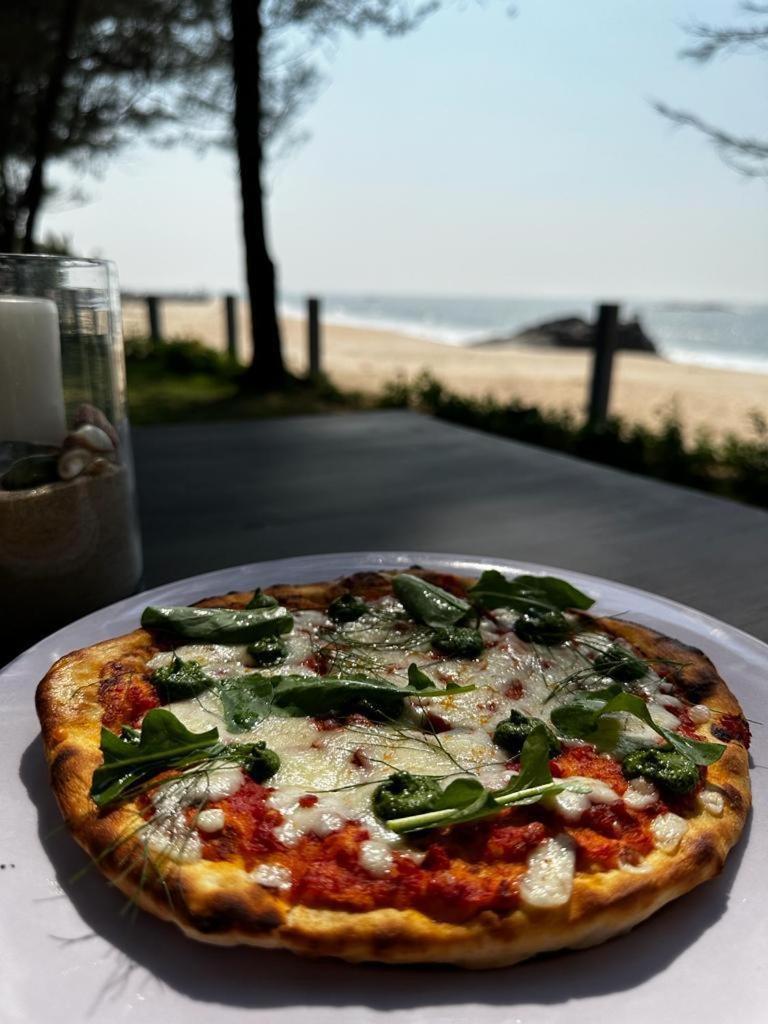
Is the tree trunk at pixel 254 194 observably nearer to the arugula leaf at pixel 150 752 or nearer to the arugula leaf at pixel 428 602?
the arugula leaf at pixel 428 602

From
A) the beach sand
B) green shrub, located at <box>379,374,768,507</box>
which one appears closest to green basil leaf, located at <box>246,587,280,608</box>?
green shrub, located at <box>379,374,768,507</box>

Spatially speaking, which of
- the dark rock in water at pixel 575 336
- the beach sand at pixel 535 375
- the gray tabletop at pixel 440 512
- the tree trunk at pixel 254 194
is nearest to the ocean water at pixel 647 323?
the dark rock in water at pixel 575 336

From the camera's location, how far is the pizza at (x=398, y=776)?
91cm

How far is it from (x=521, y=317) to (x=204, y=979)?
66.1 meters

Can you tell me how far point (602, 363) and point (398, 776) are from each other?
7.01 m

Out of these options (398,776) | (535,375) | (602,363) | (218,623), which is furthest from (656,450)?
(535,375)

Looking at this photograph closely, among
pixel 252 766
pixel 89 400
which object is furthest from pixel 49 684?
pixel 89 400

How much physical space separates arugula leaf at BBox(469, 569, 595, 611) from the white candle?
2.84ft

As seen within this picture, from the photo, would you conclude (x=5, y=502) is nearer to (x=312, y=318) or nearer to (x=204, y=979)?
(x=204, y=979)

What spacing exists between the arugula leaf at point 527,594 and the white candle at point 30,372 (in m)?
0.87

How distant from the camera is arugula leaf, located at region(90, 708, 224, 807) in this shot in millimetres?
1048

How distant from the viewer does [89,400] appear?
164 cm

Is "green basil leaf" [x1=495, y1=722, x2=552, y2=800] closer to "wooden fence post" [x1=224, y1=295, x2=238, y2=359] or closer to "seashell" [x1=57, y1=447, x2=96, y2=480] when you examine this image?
"seashell" [x1=57, y1=447, x2=96, y2=480]

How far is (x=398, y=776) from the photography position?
106cm
